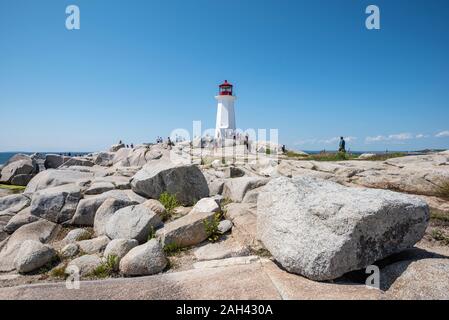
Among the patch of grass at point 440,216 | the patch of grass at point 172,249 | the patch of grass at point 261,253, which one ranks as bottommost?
the patch of grass at point 172,249

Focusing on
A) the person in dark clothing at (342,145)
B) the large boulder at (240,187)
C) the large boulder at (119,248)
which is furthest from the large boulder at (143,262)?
the person in dark clothing at (342,145)

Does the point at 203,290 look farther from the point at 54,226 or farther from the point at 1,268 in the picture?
the point at 54,226

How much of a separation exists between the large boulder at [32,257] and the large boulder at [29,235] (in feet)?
4.12

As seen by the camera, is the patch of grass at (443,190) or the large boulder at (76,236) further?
the patch of grass at (443,190)

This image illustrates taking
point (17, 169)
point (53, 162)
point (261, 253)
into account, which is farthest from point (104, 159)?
point (261, 253)

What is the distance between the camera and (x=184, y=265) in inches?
298

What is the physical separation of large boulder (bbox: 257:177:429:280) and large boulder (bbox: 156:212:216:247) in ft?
9.56

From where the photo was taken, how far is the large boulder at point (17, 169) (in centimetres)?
3065

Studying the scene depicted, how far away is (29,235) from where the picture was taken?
11.0 meters

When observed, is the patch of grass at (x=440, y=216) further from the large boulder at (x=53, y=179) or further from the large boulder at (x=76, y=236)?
the large boulder at (x=53, y=179)

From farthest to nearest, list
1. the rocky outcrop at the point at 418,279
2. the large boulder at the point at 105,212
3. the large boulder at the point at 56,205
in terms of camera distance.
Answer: the large boulder at the point at 56,205
the large boulder at the point at 105,212
the rocky outcrop at the point at 418,279

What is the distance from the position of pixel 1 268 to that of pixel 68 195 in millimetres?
4000
